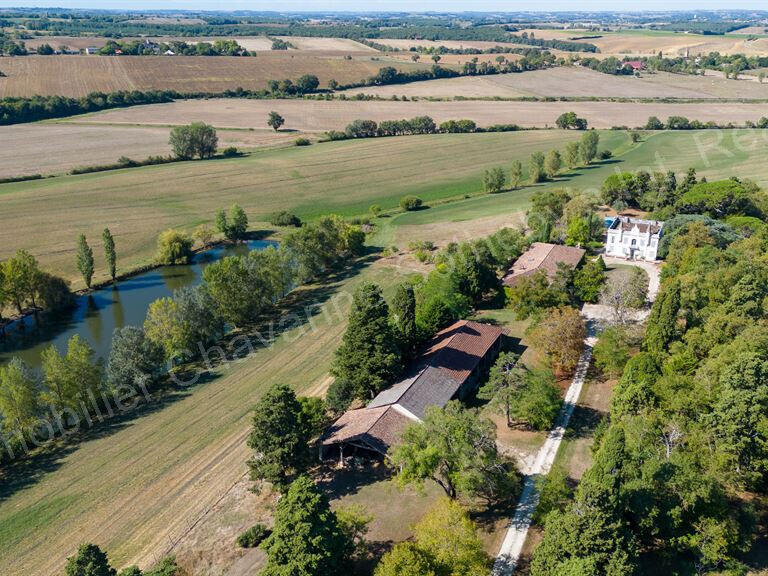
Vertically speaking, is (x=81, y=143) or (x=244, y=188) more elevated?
(x=81, y=143)

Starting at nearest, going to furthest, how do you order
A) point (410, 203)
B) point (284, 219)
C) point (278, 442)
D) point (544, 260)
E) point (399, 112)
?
1. point (278, 442)
2. point (544, 260)
3. point (284, 219)
4. point (410, 203)
5. point (399, 112)

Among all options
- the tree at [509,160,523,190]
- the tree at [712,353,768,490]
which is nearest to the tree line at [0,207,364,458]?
the tree at [509,160,523,190]

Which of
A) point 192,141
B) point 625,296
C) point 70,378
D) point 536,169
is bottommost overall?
point 70,378

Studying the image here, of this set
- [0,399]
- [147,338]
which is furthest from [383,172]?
[0,399]

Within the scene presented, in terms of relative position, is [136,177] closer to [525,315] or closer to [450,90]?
[525,315]

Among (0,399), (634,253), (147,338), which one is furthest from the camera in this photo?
(634,253)

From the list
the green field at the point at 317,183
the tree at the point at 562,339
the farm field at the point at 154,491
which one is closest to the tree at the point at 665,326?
the tree at the point at 562,339

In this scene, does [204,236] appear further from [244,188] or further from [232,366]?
[232,366]

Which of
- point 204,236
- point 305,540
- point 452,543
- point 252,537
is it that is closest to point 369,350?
point 252,537

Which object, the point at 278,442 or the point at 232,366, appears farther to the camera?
the point at 232,366
